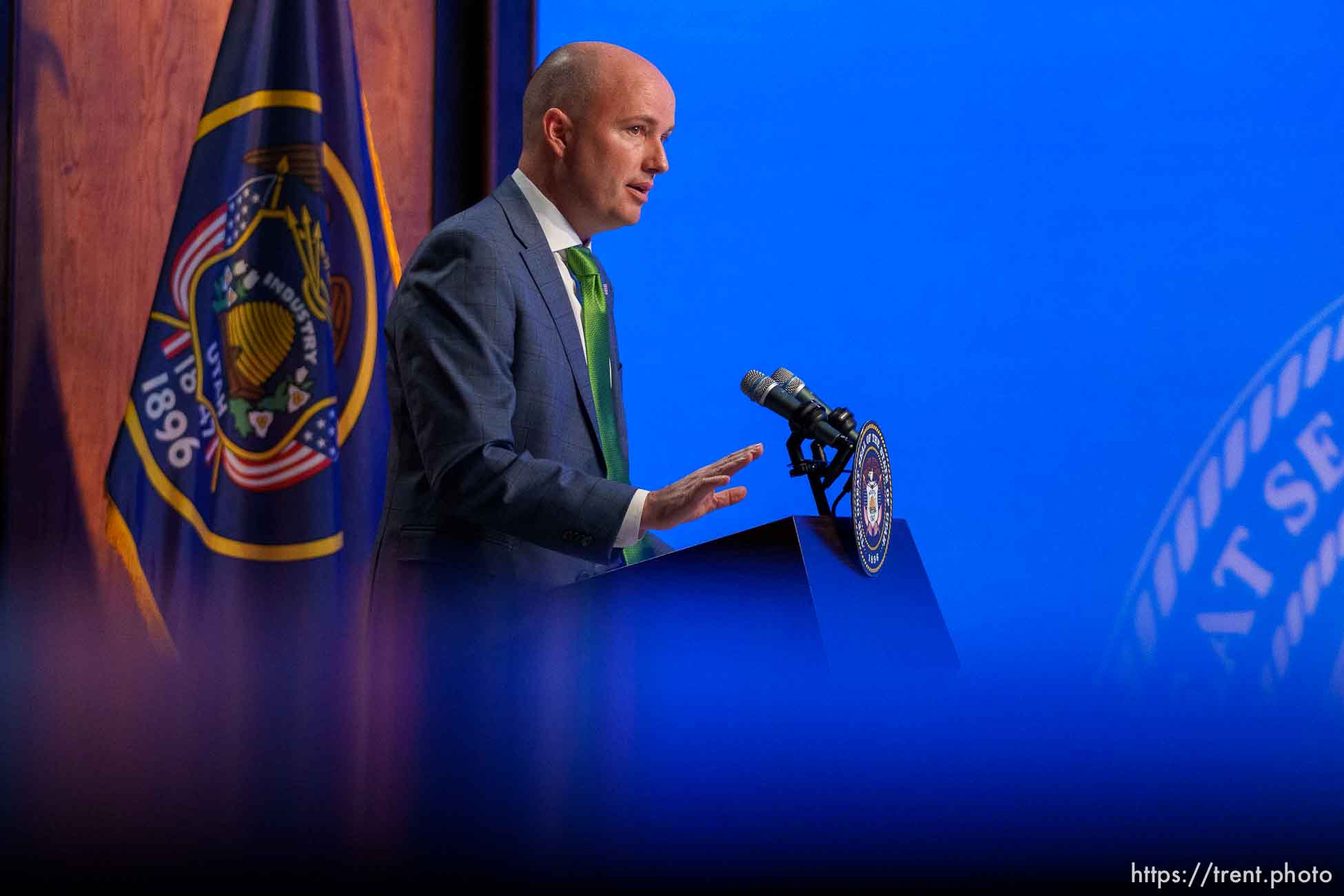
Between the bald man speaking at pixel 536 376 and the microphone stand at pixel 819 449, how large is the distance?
14cm

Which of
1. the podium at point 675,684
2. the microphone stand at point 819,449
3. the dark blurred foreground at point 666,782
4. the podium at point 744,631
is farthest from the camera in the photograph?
the microphone stand at point 819,449

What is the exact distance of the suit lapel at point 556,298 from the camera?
5.79 ft

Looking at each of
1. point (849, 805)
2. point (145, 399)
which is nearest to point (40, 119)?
point (145, 399)

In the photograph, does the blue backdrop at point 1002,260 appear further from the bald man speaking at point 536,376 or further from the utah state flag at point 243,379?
the bald man speaking at point 536,376

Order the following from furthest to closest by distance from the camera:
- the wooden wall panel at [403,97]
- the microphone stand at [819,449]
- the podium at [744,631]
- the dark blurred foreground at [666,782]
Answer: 1. the wooden wall panel at [403,97]
2. the microphone stand at [819,449]
3. the podium at [744,631]
4. the dark blurred foreground at [666,782]

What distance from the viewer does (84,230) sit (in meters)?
2.75

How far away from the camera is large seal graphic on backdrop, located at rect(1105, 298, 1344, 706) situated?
2582mm

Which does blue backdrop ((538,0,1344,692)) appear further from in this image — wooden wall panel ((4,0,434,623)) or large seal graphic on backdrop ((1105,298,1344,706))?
wooden wall panel ((4,0,434,623))

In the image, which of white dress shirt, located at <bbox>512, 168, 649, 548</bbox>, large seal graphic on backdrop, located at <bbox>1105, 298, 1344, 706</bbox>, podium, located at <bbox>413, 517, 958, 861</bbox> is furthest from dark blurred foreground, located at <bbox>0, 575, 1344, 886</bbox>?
large seal graphic on backdrop, located at <bbox>1105, 298, 1344, 706</bbox>

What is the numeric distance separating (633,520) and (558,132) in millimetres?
655

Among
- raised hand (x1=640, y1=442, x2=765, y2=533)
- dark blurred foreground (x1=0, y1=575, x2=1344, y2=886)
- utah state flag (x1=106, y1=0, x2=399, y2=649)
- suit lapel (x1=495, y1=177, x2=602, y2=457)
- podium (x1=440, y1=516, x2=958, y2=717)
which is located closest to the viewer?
dark blurred foreground (x1=0, y1=575, x2=1344, y2=886)

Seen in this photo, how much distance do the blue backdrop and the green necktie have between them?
3.29 feet

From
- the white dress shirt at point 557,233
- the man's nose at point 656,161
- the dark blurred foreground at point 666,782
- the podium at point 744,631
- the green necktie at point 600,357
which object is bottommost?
the dark blurred foreground at point 666,782

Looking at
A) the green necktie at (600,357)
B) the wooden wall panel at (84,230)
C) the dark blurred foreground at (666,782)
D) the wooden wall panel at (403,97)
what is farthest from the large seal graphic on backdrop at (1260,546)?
the wooden wall panel at (84,230)
